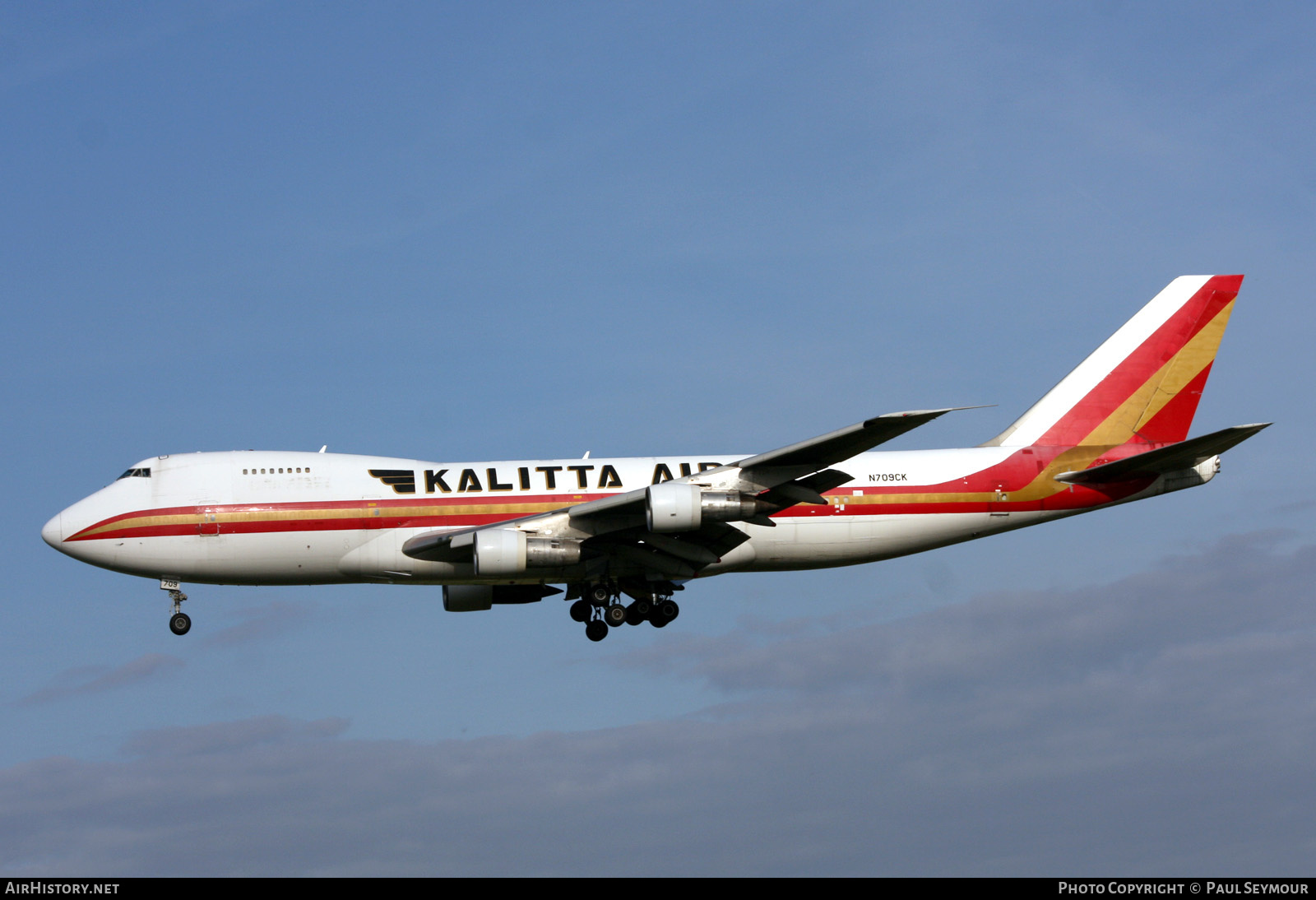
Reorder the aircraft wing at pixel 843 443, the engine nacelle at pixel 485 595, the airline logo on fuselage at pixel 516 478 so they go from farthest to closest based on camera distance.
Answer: the engine nacelle at pixel 485 595
the airline logo on fuselage at pixel 516 478
the aircraft wing at pixel 843 443

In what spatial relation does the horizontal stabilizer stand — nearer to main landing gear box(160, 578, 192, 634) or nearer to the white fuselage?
the white fuselage

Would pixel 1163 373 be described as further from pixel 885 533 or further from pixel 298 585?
pixel 298 585

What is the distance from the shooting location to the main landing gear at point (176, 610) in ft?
125

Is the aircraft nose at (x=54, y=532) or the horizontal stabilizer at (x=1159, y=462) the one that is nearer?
the horizontal stabilizer at (x=1159, y=462)

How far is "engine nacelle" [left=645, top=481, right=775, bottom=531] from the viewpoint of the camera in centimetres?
3366

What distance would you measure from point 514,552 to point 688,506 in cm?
470

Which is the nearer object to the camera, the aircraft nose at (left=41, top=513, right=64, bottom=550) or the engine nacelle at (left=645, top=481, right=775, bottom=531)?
the engine nacelle at (left=645, top=481, right=775, bottom=531)

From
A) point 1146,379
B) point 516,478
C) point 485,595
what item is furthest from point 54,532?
point 1146,379

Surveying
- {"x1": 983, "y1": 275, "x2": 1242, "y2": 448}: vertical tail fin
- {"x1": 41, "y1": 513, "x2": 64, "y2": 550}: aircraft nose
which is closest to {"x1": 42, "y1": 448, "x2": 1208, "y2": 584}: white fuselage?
{"x1": 41, "y1": 513, "x2": 64, "y2": 550}: aircraft nose

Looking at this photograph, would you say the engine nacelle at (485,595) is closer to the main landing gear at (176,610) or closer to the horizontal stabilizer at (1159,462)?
the main landing gear at (176,610)

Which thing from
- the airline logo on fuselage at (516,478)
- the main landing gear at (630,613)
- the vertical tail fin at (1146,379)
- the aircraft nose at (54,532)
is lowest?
the main landing gear at (630,613)

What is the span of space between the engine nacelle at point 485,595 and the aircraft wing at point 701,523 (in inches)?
130

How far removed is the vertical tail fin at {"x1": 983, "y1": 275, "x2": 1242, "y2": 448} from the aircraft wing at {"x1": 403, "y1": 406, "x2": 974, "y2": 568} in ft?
30.6

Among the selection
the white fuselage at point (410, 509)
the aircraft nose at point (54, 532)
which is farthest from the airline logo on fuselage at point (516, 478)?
the aircraft nose at point (54, 532)
